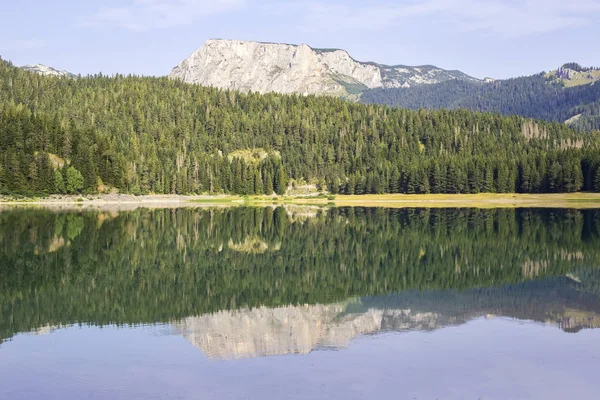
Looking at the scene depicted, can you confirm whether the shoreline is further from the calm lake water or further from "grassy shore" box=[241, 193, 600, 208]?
the calm lake water

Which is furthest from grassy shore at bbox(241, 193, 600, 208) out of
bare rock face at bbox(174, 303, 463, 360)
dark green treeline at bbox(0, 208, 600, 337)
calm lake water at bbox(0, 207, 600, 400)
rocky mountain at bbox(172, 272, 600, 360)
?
bare rock face at bbox(174, 303, 463, 360)

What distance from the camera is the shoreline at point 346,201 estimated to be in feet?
479

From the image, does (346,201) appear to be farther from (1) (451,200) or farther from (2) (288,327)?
(2) (288,327)

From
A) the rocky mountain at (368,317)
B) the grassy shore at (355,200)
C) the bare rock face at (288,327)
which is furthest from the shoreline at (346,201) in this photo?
the bare rock face at (288,327)

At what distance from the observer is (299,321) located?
28.2 m

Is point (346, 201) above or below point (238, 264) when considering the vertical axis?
below

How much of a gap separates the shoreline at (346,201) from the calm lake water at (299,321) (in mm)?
92953

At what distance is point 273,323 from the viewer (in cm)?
2786

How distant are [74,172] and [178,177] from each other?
35634 mm

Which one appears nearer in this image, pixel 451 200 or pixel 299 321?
pixel 299 321

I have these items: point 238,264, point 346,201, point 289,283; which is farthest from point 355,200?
point 289,283

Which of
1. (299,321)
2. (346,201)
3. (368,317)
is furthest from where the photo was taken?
(346,201)

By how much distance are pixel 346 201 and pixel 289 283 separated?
139740 mm

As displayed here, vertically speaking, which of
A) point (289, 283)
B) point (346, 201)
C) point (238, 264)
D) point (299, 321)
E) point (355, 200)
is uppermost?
point (299, 321)
